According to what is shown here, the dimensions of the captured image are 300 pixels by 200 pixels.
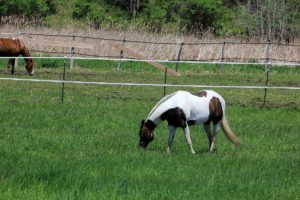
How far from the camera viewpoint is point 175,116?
12.1 metres

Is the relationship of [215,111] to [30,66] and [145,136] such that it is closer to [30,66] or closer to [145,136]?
[145,136]

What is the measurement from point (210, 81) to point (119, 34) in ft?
38.1

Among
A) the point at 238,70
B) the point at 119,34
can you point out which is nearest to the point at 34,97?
the point at 238,70

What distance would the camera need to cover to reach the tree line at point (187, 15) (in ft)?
143

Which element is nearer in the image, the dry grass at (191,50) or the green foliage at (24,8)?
the dry grass at (191,50)

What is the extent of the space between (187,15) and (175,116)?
1390 inches

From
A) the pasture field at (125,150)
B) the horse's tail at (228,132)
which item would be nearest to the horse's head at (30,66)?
the pasture field at (125,150)

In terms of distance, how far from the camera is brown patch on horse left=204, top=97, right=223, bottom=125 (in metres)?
12.6

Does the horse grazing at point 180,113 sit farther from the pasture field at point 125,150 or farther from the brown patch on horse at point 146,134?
the pasture field at point 125,150

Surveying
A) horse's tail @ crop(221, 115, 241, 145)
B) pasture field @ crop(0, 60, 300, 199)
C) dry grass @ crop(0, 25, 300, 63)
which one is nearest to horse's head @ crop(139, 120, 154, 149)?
pasture field @ crop(0, 60, 300, 199)

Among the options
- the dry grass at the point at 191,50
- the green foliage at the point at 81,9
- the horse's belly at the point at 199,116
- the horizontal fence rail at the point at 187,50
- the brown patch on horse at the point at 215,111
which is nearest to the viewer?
the horse's belly at the point at 199,116

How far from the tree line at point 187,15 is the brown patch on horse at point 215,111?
29.7 metres

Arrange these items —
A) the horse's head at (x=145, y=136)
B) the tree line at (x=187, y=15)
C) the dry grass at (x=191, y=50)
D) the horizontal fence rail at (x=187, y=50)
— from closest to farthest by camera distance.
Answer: the horse's head at (x=145, y=136) → the horizontal fence rail at (x=187, y=50) → the dry grass at (x=191, y=50) → the tree line at (x=187, y=15)

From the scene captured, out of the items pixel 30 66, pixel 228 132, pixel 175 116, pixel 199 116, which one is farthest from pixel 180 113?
pixel 30 66
